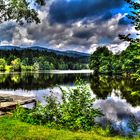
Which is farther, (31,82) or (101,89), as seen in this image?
(31,82)

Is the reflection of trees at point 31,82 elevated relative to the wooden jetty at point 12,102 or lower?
lower

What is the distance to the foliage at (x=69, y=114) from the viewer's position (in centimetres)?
1938

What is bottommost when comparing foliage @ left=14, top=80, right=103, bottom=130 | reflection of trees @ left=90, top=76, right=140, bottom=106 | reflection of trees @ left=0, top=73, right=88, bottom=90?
reflection of trees @ left=90, top=76, right=140, bottom=106

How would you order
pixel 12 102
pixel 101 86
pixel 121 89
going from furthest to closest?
pixel 101 86 < pixel 121 89 < pixel 12 102

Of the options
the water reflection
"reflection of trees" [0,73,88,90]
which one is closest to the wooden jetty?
the water reflection

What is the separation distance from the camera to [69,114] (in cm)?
1964

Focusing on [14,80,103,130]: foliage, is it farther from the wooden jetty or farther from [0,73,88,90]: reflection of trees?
[0,73,88,90]: reflection of trees

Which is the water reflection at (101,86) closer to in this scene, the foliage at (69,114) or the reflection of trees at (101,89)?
the reflection of trees at (101,89)

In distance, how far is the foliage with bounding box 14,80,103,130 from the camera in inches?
763

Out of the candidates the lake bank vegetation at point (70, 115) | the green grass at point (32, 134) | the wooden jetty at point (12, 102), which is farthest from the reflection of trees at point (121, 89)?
the green grass at point (32, 134)

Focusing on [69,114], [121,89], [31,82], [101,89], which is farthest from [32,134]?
[31,82]

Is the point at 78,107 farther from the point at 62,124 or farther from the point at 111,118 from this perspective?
the point at 111,118

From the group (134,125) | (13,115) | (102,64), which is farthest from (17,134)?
(102,64)

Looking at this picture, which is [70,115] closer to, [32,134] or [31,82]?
[32,134]
